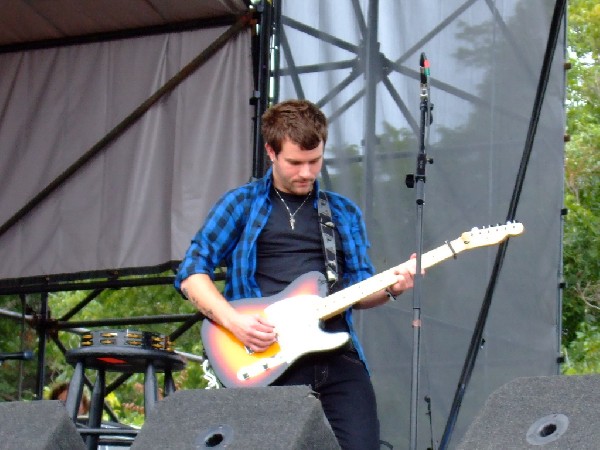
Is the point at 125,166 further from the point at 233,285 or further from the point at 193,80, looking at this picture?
the point at 233,285

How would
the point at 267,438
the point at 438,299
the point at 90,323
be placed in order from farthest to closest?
the point at 90,323
the point at 438,299
the point at 267,438

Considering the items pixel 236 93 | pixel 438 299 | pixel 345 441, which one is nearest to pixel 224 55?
pixel 236 93

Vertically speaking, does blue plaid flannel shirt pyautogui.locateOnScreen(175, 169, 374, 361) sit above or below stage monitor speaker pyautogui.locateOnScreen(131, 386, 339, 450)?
above

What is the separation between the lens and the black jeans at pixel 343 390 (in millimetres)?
4105

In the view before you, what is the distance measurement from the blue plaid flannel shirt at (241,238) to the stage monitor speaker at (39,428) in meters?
1.18

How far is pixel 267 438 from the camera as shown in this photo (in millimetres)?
3014

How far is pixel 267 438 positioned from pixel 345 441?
44.2 inches

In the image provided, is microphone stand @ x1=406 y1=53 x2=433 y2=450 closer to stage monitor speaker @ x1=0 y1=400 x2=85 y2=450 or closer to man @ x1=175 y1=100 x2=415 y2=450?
man @ x1=175 y1=100 x2=415 y2=450

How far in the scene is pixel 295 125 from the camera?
4.35m

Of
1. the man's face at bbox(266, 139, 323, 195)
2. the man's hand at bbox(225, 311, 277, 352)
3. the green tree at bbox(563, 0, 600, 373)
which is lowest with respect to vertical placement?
the man's hand at bbox(225, 311, 277, 352)

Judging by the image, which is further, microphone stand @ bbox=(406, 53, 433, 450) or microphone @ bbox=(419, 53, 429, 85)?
microphone @ bbox=(419, 53, 429, 85)

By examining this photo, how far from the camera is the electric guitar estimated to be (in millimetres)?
4254

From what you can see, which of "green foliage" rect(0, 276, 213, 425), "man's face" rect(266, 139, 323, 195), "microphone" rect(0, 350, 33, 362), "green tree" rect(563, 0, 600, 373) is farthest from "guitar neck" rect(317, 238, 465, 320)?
"green tree" rect(563, 0, 600, 373)

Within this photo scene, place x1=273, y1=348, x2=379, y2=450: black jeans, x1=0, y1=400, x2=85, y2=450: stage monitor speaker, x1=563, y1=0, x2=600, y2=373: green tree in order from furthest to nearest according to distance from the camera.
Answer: x1=563, y1=0, x2=600, y2=373: green tree
x1=273, y1=348, x2=379, y2=450: black jeans
x1=0, y1=400, x2=85, y2=450: stage monitor speaker
